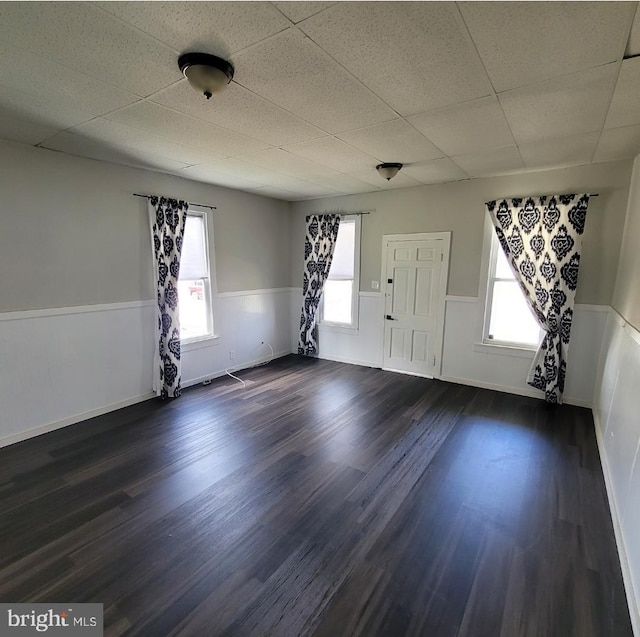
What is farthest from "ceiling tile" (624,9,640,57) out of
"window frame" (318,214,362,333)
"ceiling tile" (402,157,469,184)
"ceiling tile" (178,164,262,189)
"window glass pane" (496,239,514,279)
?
"window frame" (318,214,362,333)

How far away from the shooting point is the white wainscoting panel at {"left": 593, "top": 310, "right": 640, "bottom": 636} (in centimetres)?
167

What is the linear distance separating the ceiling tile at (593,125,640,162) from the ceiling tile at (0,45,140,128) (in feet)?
11.2

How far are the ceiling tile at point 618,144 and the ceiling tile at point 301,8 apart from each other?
8.00 feet

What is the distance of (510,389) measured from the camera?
409cm

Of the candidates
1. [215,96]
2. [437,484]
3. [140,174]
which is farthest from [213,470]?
[140,174]

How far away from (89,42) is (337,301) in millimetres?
4213

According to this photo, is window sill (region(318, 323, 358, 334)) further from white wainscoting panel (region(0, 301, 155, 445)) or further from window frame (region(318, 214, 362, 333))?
white wainscoting panel (region(0, 301, 155, 445))

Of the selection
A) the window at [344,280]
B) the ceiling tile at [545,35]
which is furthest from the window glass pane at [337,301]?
the ceiling tile at [545,35]

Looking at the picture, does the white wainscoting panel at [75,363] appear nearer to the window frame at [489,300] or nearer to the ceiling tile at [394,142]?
the ceiling tile at [394,142]

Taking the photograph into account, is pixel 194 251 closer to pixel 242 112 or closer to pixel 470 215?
pixel 242 112

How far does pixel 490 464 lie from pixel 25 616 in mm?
2935

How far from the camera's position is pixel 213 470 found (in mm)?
2578

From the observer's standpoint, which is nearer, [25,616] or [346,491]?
[25,616]

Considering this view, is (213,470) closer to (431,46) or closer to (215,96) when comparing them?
(215,96)
